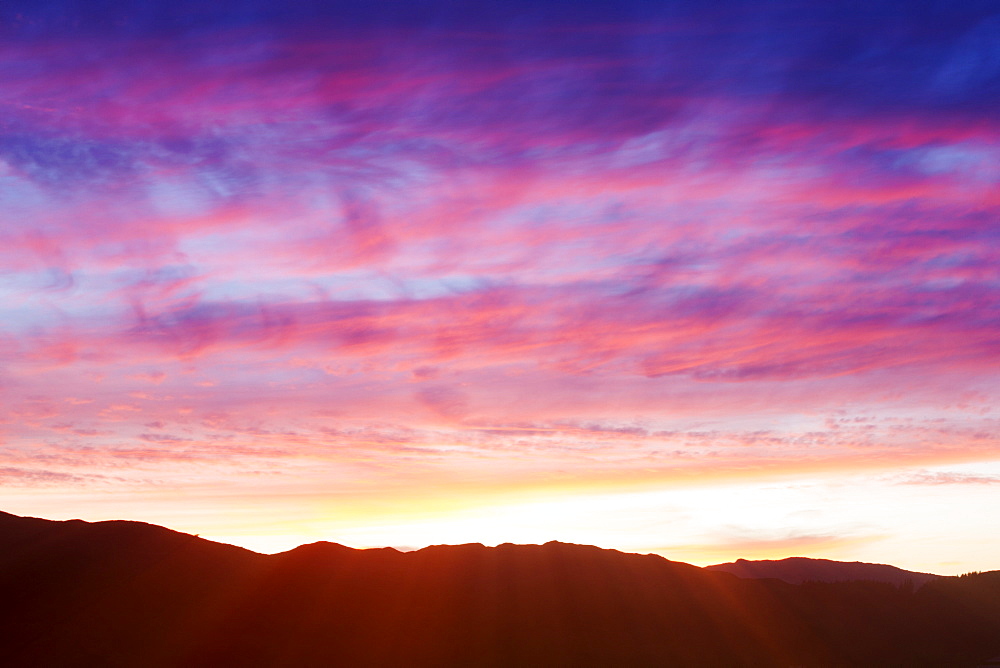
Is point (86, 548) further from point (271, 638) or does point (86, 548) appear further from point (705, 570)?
point (705, 570)

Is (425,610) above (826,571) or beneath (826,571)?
beneath

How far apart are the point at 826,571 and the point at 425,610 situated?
9699cm

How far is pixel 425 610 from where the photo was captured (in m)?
54.6

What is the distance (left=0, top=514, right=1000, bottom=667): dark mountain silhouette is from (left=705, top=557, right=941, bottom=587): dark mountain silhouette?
56493 mm

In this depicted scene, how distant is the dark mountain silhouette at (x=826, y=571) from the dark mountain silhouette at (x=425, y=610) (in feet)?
185

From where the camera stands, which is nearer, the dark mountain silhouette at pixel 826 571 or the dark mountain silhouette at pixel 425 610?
the dark mountain silhouette at pixel 425 610

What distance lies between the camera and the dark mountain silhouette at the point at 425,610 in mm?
46188

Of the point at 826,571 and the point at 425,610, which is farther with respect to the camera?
the point at 826,571

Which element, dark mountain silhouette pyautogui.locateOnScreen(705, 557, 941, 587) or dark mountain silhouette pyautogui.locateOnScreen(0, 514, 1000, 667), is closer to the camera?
dark mountain silhouette pyautogui.locateOnScreen(0, 514, 1000, 667)

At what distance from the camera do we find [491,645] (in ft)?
167

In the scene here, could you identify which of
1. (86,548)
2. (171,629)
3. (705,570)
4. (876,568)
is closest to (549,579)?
(705,570)

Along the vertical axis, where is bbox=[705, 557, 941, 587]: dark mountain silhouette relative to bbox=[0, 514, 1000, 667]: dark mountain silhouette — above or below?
above

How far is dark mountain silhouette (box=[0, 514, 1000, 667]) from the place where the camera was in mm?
46188

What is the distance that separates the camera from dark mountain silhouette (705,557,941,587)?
12525cm
